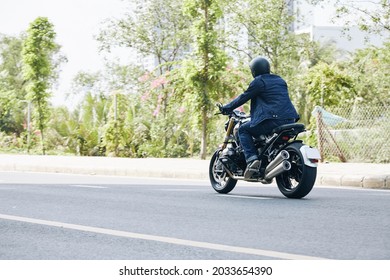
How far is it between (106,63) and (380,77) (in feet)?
41.5

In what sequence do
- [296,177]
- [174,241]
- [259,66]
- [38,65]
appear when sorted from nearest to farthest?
[174,241] → [296,177] → [259,66] → [38,65]

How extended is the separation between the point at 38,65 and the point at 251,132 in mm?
17210

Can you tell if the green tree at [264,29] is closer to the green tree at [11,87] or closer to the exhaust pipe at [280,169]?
the green tree at [11,87]

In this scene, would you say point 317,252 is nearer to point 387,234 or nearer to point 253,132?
point 387,234

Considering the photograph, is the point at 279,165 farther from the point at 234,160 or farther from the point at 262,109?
the point at 234,160

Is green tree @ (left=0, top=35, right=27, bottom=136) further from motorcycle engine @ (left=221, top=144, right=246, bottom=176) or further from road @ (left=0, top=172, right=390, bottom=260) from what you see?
motorcycle engine @ (left=221, top=144, right=246, bottom=176)

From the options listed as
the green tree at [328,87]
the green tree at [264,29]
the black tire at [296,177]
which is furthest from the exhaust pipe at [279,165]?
the green tree at [264,29]

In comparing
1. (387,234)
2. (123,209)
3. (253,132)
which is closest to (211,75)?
(253,132)

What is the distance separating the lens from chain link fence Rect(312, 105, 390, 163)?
1873 centimetres

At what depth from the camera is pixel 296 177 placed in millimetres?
10539

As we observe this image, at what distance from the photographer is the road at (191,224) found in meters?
6.23

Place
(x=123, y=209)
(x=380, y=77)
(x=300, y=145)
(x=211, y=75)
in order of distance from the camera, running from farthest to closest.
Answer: (x=380, y=77) → (x=211, y=75) → (x=300, y=145) → (x=123, y=209)

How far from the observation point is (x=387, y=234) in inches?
280

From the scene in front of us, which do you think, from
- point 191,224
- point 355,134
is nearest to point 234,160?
point 191,224
